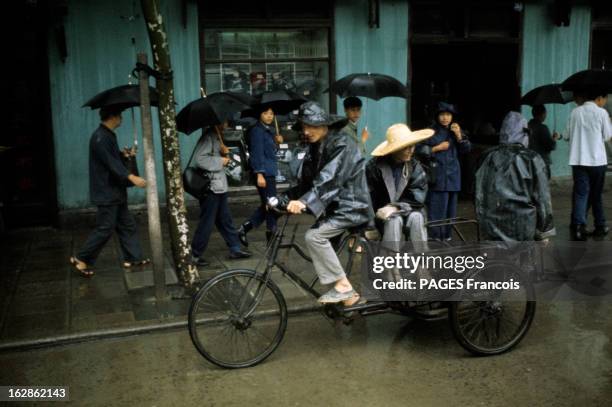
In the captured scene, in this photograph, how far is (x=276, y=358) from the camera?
5328 mm

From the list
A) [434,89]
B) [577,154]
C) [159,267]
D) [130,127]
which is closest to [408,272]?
[159,267]

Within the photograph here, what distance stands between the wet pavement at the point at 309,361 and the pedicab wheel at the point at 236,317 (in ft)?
0.49

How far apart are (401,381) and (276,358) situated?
41.9 inches

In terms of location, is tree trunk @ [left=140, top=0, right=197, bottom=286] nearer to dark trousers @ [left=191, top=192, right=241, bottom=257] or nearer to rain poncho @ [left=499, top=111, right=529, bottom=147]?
dark trousers @ [left=191, top=192, right=241, bottom=257]

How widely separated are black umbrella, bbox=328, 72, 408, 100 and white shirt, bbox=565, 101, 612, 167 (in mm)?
2451

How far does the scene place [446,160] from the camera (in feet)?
27.1

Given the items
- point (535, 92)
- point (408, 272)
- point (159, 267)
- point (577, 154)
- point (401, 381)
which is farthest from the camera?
point (535, 92)

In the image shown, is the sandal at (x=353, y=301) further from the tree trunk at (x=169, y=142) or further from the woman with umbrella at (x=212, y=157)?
the woman with umbrella at (x=212, y=157)

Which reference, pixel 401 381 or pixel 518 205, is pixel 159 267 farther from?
pixel 518 205

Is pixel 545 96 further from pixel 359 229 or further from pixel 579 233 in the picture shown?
pixel 359 229

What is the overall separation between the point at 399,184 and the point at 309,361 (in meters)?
1.66

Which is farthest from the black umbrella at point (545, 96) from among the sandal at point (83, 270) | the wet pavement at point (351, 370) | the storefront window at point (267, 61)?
the sandal at point (83, 270)

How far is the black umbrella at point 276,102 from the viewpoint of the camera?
8.52 m

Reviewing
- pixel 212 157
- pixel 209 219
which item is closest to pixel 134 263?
pixel 209 219
